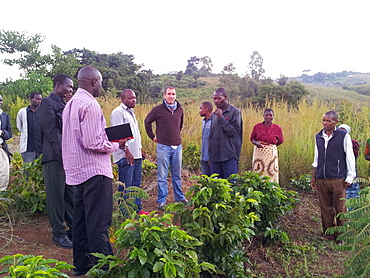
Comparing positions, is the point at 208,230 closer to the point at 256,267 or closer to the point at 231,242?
the point at 231,242

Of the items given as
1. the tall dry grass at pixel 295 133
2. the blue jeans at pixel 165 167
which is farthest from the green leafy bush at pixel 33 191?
the tall dry grass at pixel 295 133

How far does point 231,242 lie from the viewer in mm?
2926

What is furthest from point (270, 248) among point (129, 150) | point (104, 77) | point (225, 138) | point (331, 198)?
point (104, 77)

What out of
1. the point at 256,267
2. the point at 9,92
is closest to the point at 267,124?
the point at 256,267

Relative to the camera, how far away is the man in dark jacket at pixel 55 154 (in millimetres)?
3533

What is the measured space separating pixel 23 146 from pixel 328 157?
4.79 meters

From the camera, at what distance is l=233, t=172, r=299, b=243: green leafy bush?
3.71m

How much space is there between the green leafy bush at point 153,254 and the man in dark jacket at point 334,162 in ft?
9.03

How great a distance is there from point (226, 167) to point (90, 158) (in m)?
2.55

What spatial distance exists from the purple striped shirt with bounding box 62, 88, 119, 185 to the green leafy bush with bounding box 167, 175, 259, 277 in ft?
2.47

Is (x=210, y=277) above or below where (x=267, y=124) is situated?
below

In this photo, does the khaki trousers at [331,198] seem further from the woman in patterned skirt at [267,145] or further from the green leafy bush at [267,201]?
the woman in patterned skirt at [267,145]

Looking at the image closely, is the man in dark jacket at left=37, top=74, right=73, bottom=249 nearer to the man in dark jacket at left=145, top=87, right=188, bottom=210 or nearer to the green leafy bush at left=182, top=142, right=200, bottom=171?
the man in dark jacket at left=145, top=87, right=188, bottom=210

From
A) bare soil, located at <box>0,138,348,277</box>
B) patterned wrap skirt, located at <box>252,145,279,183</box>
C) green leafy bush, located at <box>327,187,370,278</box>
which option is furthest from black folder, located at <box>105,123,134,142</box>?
patterned wrap skirt, located at <box>252,145,279,183</box>
